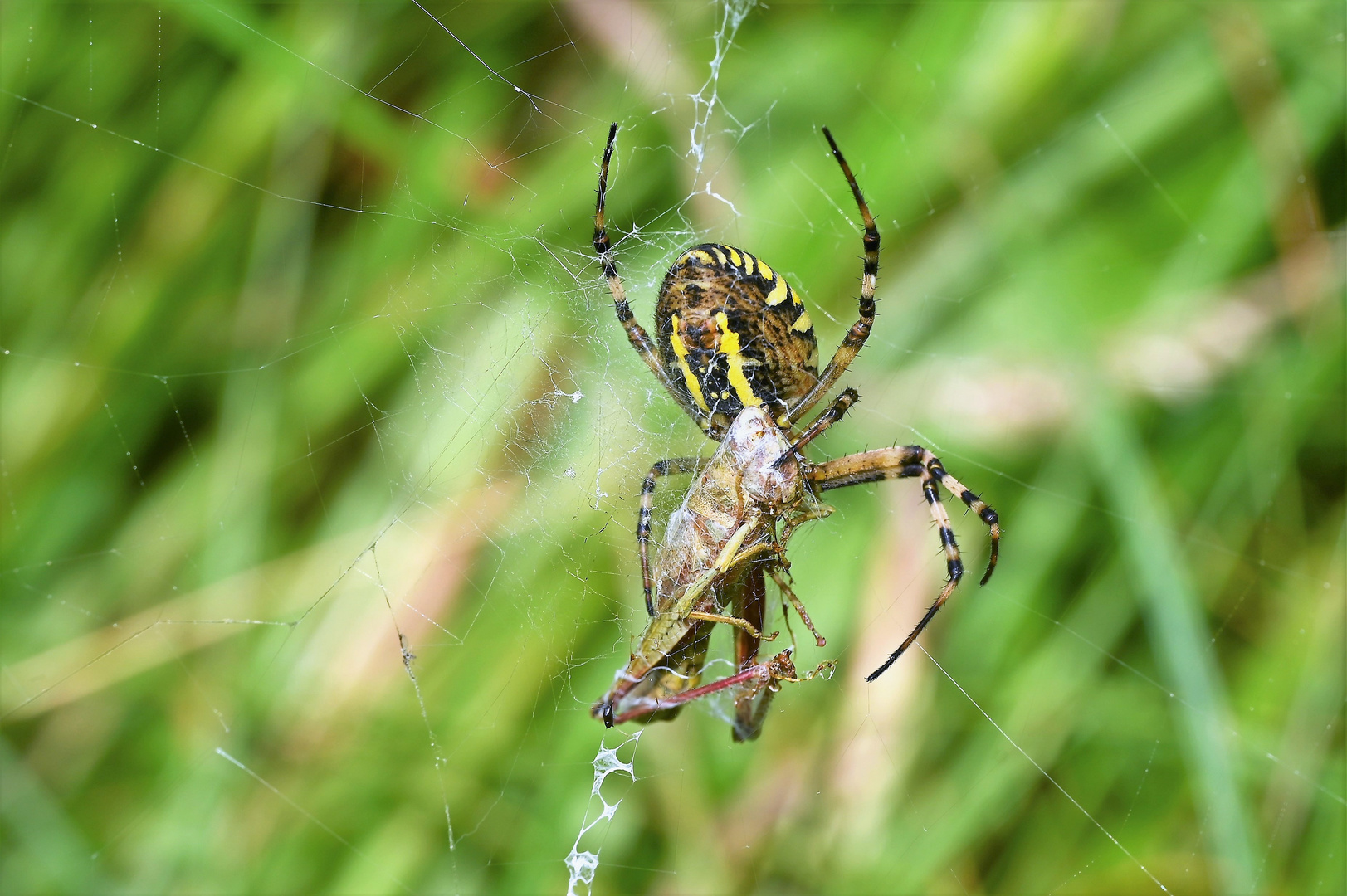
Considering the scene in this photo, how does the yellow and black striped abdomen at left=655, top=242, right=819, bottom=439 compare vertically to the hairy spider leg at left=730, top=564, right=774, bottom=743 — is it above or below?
above

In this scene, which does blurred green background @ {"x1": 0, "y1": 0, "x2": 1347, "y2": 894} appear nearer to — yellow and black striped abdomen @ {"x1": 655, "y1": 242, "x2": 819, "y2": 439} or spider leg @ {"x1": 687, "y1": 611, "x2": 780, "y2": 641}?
yellow and black striped abdomen @ {"x1": 655, "y1": 242, "x2": 819, "y2": 439}

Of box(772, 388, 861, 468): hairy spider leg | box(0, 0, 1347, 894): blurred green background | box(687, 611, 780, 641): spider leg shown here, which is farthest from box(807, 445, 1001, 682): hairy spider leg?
box(687, 611, 780, 641): spider leg

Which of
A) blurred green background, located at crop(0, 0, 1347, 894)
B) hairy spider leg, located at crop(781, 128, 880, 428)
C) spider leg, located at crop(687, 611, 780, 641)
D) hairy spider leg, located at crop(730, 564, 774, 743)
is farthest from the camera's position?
blurred green background, located at crop(0, 0, 1347, 894)

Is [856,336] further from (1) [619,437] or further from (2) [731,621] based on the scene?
(2) [731,621]

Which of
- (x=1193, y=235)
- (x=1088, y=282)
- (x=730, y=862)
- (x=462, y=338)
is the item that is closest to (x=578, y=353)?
(x=462, y=338)

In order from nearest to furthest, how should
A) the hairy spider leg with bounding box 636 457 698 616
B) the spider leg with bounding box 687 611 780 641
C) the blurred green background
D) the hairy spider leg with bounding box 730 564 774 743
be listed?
the spider leg with bounding box 687 611 780 641, the hairy spider leg with bounding box 730 564 774 743, the hairy spider leg with bounding box 636 457 698 616, the blurred green background

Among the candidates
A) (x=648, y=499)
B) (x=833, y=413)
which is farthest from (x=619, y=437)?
(x=833, y=413)

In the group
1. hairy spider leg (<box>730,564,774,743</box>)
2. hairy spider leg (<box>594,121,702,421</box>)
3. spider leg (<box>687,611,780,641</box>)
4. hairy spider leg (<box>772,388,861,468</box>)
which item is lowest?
hairy spider leg (<box>730,564,774,743</box>)

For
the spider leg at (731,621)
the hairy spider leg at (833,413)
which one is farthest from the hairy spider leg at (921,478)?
the spider leg at (731,621)
